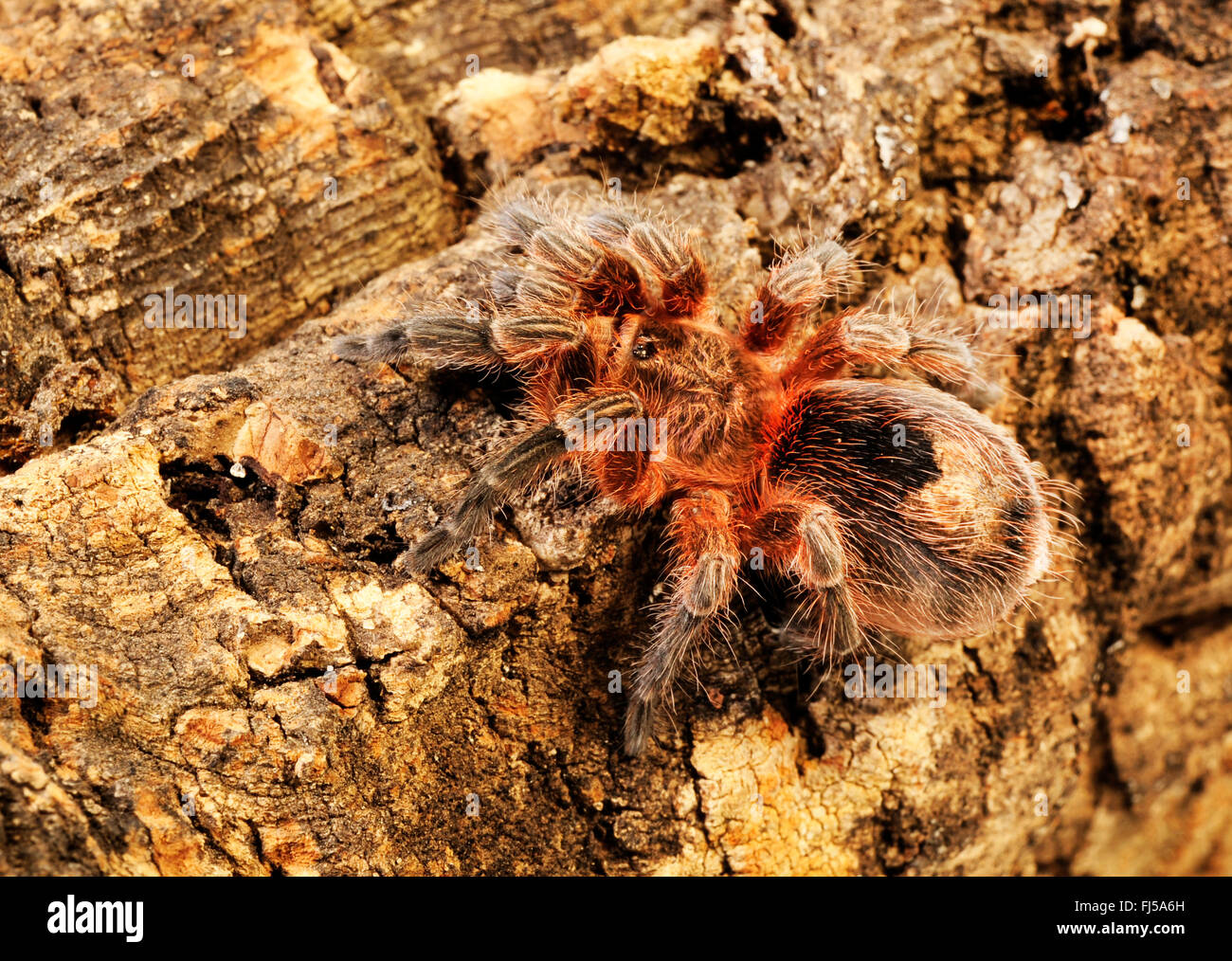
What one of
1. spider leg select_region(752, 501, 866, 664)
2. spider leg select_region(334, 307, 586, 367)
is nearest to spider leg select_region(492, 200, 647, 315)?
spider leg select_region(334, 307, 586, 367)

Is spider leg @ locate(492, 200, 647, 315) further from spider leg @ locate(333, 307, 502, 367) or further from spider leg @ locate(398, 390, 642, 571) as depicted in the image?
spider leg @ locate(398, 390, 642, 571)

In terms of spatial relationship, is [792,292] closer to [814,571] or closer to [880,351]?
[880,351]

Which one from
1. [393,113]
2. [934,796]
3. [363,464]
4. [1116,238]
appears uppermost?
[393,113]

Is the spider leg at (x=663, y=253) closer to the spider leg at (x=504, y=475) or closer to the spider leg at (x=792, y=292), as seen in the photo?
the spider leg at (x=792, y=292)

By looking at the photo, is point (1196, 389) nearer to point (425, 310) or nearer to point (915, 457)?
point (915, 457)

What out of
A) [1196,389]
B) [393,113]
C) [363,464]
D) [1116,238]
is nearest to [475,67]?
[393,113]

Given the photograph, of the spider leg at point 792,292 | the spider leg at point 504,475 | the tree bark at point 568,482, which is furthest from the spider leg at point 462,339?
the spider leg at point 792,292

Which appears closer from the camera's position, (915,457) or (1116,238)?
(915,457)
